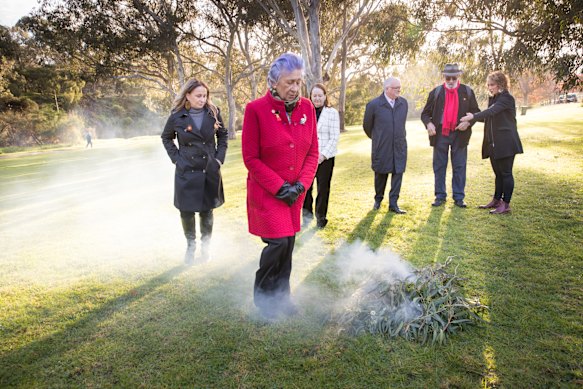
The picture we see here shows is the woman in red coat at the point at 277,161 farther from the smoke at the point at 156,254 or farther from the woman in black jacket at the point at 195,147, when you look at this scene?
the woman in black jacket at the point at 195,147

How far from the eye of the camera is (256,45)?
27.7m

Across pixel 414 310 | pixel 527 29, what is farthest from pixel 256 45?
pixel 414 310

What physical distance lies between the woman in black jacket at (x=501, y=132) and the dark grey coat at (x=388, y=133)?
3.33 ft

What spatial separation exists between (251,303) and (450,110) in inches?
188

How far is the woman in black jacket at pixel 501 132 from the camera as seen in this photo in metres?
5.54

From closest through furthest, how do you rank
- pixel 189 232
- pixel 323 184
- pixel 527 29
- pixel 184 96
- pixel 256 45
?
pixel 184 96 < pixel 189 232 < pixel 323 184 < pixel 527 29 < pixel 256 45

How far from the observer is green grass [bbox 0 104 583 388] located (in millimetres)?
2482

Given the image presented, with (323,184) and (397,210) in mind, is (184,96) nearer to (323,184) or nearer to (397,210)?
(323,184)

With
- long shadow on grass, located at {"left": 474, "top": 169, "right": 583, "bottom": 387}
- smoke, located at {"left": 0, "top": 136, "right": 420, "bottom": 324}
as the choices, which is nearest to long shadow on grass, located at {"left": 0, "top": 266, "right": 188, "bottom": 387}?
smoke, located at {"left": 0, "top": 136, "right": 420, "bottom": 324}

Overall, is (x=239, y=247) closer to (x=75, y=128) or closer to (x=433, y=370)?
(x=433, y=370)

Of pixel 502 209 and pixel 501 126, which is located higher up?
pixel 501 126

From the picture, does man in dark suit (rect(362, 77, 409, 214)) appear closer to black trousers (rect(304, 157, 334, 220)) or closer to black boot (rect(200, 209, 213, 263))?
black trousers (rect(304, 157, 334, 220))

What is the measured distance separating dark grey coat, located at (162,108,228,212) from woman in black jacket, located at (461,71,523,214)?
4180 millimetres

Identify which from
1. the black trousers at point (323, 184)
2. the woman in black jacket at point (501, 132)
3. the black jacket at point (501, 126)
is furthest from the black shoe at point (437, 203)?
the black trousers at point (323, 184)
